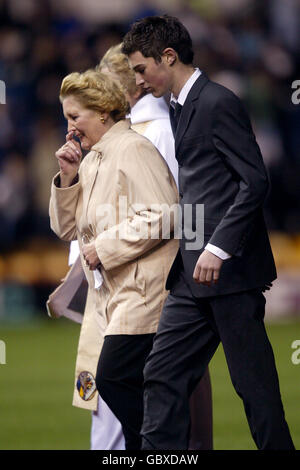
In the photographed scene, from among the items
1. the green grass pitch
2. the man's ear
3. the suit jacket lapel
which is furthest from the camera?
the green grass pitch

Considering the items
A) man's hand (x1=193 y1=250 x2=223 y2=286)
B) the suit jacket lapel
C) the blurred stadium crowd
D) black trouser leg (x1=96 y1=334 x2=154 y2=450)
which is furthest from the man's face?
the blurred stadium crowd

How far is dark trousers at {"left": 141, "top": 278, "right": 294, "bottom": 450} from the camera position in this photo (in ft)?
15.8

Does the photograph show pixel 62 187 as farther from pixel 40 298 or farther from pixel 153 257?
pixel 40 298

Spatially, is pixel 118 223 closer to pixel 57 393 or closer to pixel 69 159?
pixel 69 159

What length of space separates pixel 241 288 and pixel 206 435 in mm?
1356

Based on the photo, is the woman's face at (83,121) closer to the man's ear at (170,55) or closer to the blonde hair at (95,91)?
the blonde hair at (95,91)

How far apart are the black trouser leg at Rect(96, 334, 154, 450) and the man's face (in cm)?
115

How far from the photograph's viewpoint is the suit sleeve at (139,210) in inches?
210

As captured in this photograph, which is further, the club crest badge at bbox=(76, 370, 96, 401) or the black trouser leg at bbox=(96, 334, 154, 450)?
the club crest badge at bbox=(76, 370, 96, 401)

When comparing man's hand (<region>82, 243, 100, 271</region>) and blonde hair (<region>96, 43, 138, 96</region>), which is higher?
blonde hair (<region>96, 43, 138, 96</region>)

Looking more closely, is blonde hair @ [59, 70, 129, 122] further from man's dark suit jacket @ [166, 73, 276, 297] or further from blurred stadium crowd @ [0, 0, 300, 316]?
blurred stadium crowd @ [0, 0, 300, 316]

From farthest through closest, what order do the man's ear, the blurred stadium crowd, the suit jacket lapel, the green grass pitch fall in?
the blurred stadium crowd → the green grass pitch → the man's ear → the suit jacket lapel

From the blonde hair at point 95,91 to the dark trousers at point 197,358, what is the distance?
1022 millimetres

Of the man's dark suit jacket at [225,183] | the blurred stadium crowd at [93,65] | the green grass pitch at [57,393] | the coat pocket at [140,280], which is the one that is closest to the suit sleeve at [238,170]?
the man's dark suit jacket at [225,183]
